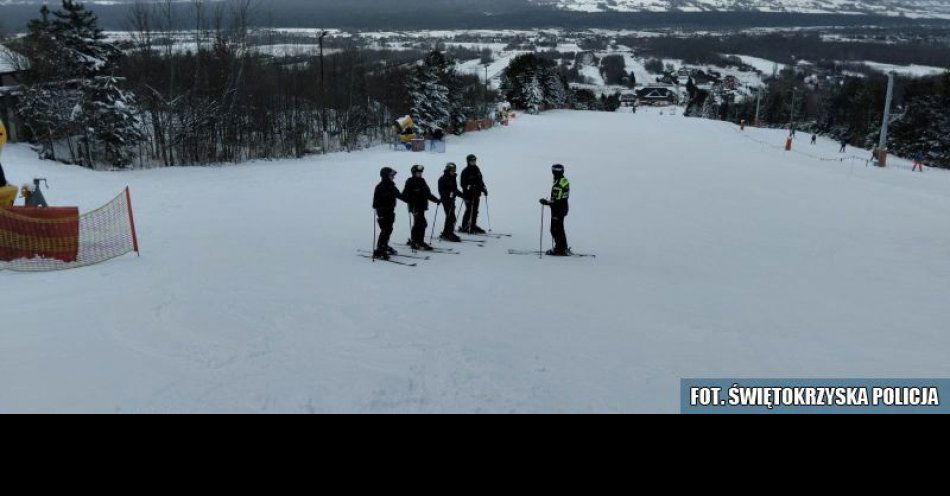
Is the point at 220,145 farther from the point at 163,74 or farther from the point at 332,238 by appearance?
the point at 332,238

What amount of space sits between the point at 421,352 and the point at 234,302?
3.11 m

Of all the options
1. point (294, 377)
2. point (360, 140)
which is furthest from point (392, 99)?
point (294, 377)

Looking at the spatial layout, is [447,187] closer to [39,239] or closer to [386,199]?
[386,199]

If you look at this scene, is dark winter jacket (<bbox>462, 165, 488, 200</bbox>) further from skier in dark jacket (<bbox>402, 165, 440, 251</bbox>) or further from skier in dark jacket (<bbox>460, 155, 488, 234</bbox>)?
skier in dark jacket (<bbox>402, 165, 440, 251</bbox>)

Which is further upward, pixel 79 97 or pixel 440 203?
pixel 79 97

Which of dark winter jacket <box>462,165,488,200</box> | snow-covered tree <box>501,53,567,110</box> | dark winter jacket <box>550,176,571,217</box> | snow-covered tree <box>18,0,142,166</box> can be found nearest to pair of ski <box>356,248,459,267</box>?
dark winter jacket <box>462,165,488,200</box>

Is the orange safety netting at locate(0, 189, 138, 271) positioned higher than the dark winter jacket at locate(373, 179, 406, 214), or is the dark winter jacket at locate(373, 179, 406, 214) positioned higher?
the dark winter jacket at locate(373, 179, 406, 214)

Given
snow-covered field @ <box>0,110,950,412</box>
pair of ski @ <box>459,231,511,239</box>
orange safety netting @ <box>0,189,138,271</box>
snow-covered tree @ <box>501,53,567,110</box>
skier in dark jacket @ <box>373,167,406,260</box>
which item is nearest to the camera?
snow-covered field @ <box>0,110,950,412</box>

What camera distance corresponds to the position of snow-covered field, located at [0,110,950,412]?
577 centimetres

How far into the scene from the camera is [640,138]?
41062 millimetres

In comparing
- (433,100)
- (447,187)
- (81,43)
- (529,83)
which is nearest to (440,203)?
(447,187)

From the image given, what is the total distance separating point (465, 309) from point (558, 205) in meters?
3.70

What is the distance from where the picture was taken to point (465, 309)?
8.29 meters

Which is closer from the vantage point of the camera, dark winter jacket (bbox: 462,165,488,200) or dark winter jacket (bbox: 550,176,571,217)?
dark winter jacket (bbox: 550,176,571,217)
